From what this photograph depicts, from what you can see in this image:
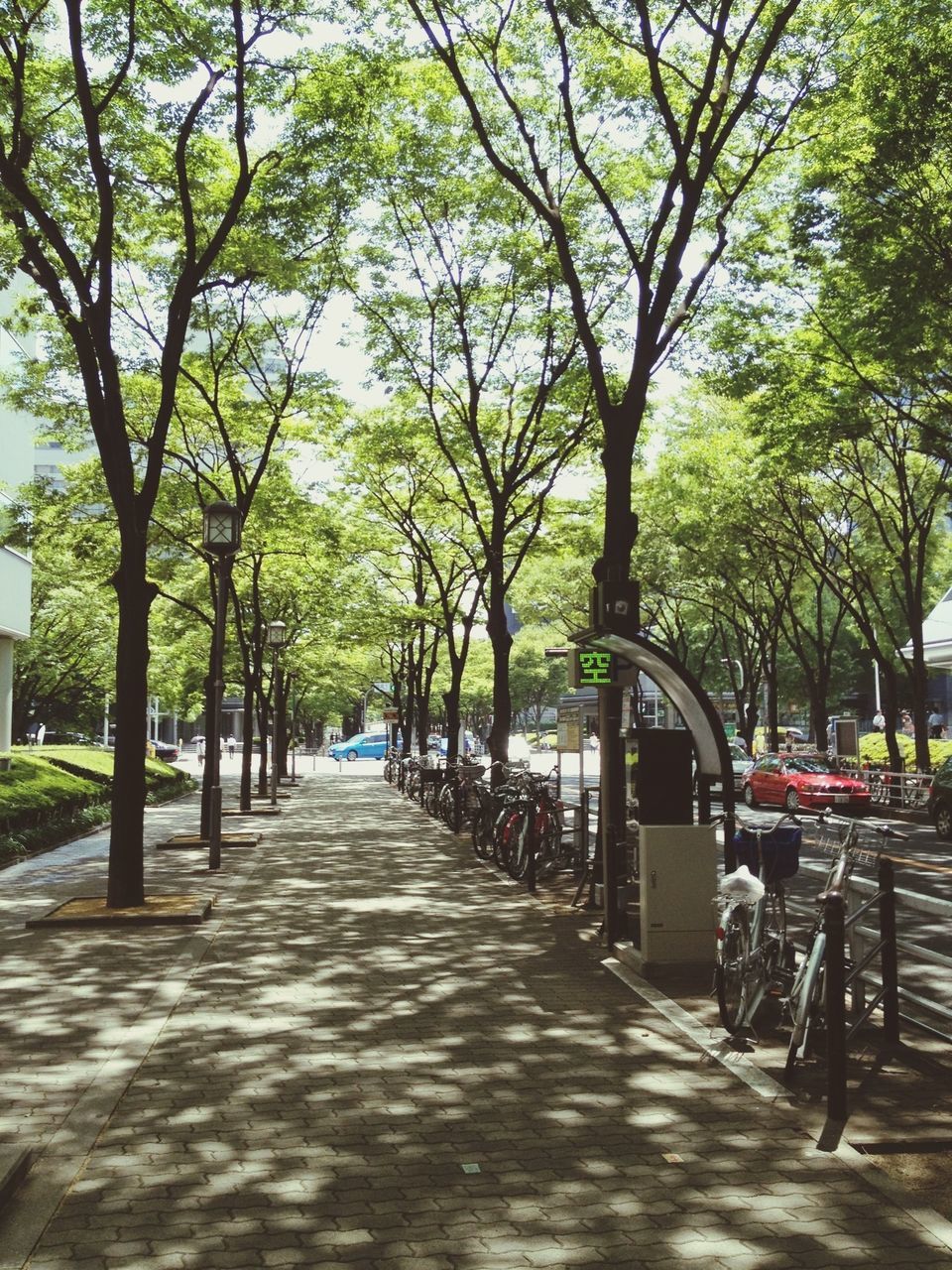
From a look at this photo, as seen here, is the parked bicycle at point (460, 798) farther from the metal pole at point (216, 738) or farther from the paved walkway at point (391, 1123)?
the paved walkway at point (391, 1123)

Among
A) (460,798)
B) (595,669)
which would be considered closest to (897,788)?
(460,798)

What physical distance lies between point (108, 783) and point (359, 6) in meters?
17.8

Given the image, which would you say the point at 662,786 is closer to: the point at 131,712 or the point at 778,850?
the point at 778,850

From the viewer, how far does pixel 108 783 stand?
2589cm

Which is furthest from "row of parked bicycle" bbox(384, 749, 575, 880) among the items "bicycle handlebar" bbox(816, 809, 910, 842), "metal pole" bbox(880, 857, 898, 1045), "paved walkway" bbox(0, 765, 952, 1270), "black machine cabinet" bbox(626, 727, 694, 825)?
"metal pole" bbox(880, 857, 898, 1045)

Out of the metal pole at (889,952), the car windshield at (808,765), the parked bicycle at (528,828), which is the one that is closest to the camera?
the metal pole at (889,952)

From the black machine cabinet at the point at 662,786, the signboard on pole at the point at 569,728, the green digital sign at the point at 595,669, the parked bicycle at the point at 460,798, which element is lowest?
the parked bicycle at the point at 460,798

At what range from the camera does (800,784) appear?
89.2 ft

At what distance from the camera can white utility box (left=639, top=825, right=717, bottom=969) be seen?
8.54 m

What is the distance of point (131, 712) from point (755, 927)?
275 inches

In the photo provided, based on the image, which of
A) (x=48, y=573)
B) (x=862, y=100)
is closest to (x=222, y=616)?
(x=862, y=100)

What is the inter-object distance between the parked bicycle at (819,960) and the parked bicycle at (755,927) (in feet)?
0.57

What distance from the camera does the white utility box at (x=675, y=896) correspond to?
8.54 metres

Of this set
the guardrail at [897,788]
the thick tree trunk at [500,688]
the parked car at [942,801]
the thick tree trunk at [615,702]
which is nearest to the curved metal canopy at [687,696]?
the thick tree trunk at [615,702]
